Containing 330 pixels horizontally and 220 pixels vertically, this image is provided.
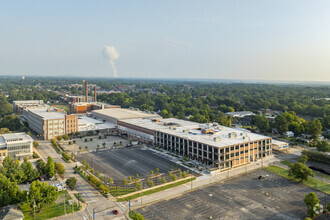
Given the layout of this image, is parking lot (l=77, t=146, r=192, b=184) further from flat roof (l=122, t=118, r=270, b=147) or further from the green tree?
the green tree

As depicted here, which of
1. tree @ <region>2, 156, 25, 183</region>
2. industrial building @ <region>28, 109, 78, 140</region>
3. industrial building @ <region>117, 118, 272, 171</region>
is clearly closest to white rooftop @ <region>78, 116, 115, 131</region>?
industrial building @ <region>28, 109, 78, 140</region>

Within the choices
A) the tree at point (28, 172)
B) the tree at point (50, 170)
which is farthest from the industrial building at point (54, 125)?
the tree at point (28, 172)

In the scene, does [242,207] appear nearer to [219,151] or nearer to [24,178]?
[219,151]

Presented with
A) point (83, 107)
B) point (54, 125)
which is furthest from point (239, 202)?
point (83, 107)

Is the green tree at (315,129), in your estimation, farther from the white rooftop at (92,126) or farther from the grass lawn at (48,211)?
the grass lawn at (48,211)

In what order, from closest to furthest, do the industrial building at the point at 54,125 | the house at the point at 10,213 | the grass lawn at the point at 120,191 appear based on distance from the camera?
the house at the point at 10,213 < the grass lawn at the point at 120,191 < the industrial building at the point at 54,125

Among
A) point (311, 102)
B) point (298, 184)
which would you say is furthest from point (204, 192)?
point (311, 102)
